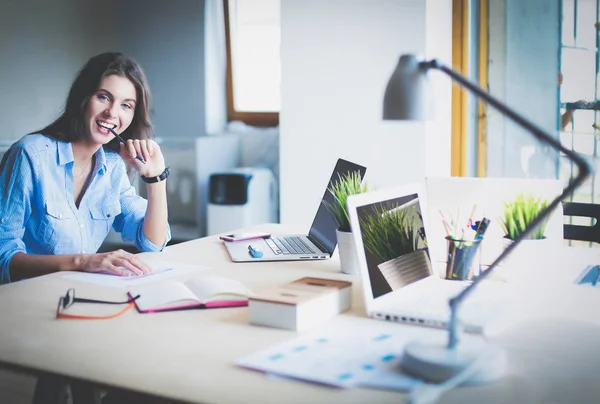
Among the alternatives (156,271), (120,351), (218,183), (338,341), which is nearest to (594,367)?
(338,341)

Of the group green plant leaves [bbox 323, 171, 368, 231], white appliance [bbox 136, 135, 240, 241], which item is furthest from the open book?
white appliance [bbox 136, 135, 240, 241]

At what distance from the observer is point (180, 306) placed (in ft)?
4.65

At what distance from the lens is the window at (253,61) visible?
5.62 m

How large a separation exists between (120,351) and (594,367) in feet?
2.62

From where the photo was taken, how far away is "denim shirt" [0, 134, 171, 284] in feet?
6.70

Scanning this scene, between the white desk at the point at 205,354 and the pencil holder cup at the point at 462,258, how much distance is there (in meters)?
0.25

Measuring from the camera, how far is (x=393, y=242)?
1479 mm

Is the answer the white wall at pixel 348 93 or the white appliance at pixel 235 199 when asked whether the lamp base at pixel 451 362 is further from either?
the white appliance at pixel 235 199

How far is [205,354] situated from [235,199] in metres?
3.96

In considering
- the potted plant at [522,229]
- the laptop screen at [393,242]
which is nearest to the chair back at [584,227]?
the potted plant at [522,229]

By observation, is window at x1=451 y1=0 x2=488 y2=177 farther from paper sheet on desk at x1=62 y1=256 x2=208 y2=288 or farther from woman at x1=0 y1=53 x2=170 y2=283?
paper sheet on desk at x1=62 y1=256 x2=208 y2=288

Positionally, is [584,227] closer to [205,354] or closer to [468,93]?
[205,354]

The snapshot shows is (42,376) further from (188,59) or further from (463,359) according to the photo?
(188,59)

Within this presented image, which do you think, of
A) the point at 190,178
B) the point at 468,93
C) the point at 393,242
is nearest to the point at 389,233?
the point at 393,242
